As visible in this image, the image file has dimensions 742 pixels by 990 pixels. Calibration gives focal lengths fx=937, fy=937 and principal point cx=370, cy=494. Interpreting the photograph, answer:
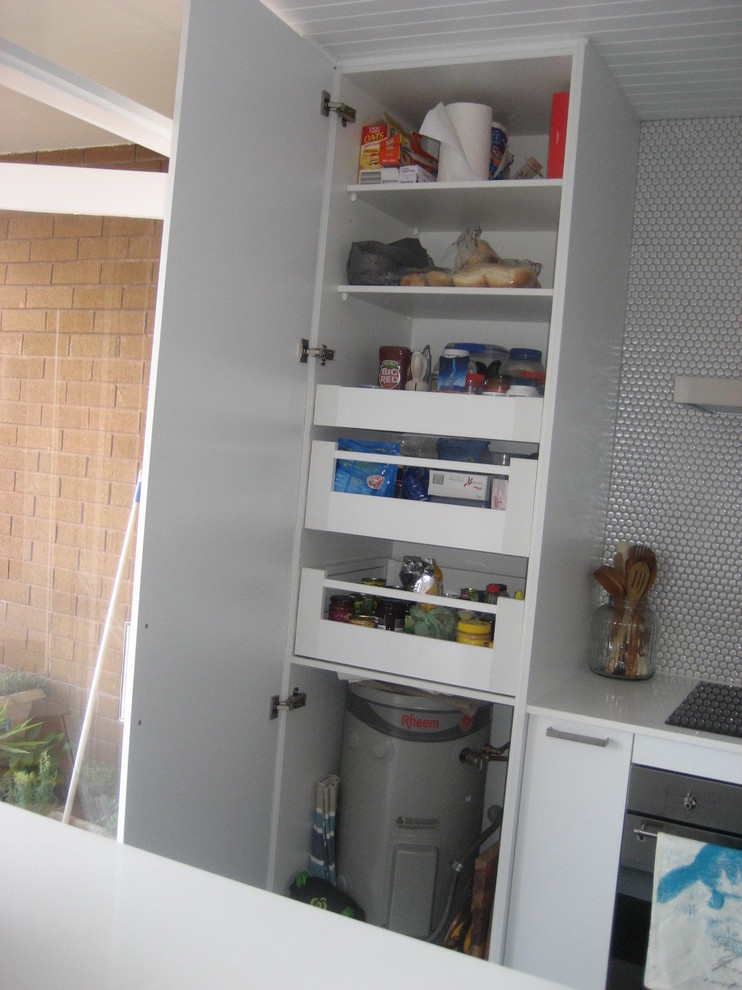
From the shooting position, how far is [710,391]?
192 centimetres

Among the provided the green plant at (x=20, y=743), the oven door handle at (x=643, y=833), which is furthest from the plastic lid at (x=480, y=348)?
the green plant at (x=20, y=743)

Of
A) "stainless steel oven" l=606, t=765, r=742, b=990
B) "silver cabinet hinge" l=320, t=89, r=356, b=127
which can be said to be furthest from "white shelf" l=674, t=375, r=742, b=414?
"silver cabinet hinge" l=320, t=89, r=356, b=127

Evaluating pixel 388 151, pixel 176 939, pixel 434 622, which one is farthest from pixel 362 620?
pixel 176 939

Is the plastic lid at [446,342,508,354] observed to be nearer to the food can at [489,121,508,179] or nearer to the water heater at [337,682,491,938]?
the food can at [489,121,508,179]

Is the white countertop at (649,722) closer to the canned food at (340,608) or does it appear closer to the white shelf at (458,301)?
the canned food at (340,608)

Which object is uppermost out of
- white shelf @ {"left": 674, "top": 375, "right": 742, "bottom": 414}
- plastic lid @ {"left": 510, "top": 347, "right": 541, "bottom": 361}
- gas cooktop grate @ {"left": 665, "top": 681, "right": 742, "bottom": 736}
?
plastic lid @ {"left": 510, "top": 347, "right": 541, "bottom": 361}

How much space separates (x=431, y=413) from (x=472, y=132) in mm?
670

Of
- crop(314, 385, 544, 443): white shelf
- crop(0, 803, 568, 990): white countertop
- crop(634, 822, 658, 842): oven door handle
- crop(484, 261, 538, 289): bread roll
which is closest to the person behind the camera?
crop(0, 803, 568, 990): white countertop

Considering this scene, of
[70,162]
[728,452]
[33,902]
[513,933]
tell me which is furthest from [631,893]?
[70,162]

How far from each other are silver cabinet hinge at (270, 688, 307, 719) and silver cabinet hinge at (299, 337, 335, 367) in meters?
0.77

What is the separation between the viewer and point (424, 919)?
2.23 metres

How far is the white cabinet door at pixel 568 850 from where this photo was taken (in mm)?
1892

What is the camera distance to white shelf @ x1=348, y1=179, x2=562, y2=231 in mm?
2100

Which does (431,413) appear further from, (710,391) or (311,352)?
(710,391)
